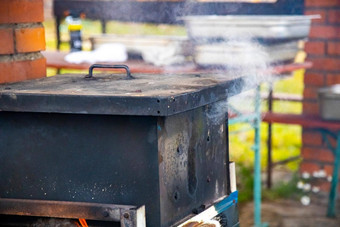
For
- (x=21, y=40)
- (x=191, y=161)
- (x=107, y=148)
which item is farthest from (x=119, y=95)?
(x=21, y=40)

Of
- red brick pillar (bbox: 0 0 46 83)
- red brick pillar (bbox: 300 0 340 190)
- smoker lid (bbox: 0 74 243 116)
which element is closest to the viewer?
smoker lid (bbox: 0 74 243 116)

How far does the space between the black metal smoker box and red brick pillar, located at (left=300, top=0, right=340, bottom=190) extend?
306cm

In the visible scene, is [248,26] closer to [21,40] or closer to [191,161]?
[21,40]

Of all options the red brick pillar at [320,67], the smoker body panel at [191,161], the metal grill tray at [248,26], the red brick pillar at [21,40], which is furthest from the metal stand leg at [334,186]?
the red brick pillar at [21,40]

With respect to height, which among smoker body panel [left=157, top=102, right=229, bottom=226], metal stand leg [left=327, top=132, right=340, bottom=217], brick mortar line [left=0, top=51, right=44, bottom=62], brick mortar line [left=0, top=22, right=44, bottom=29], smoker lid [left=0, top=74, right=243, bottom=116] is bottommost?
metal stand leg [left=327, top=132, right=340, bottom=217]

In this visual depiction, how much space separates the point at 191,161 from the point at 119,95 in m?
0.39

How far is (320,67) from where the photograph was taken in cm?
516

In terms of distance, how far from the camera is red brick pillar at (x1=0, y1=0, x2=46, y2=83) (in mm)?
2443

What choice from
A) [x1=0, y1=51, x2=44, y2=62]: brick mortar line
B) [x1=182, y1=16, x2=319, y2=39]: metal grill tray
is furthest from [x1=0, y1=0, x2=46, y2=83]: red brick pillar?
[x1=182, y1=16, x2=319, y2=39]: metal grill tray

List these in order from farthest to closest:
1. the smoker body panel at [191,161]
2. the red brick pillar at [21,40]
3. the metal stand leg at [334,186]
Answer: the metal stand leg at [334,186]
the red brick pillar at [21,40]
the smoker body panel at [191,161]

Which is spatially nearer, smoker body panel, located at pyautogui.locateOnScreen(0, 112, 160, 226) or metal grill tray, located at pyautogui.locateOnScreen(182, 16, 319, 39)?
smoker body panel, located at pyautogui.locateOnScreen(0, 112, 160, 226)

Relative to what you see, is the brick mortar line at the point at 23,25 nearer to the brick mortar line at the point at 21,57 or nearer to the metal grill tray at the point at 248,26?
the brick mortar line at the point at 21,57

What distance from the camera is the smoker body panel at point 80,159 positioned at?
6.37ft

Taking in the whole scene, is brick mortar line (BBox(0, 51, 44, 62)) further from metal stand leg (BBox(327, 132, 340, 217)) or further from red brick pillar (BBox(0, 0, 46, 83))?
metal stand leg (BBox(327, 132, 340, 217))
